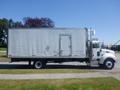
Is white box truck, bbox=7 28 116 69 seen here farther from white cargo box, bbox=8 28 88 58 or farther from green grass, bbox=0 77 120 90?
green grass, bbox=0 77 120 90

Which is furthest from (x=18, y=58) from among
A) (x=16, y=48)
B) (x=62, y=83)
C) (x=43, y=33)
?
(x=62, y=83)

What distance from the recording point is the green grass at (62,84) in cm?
→ 1383

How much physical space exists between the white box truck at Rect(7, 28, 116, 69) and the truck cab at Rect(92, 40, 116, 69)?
0.13 m

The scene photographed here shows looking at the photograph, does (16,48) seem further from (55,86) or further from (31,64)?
(55,86)

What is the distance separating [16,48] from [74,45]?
15.3 ft

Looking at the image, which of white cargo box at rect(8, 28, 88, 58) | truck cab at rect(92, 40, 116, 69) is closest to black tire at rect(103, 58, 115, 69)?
truck cab at rect(92, 40, 116, 69)

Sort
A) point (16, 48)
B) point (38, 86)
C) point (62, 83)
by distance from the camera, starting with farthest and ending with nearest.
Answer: point (16, 48), point (62, 83), point (38, 86)

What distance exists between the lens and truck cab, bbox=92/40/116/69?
24.8m

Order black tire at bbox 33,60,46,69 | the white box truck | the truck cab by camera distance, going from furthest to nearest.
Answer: black tire at bbox 33,60,46,69 < the truck cab < the white box truck

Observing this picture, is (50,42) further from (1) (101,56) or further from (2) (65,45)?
(1) (101,56)

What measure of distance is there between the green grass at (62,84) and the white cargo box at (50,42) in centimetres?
813

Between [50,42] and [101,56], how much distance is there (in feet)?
14.2

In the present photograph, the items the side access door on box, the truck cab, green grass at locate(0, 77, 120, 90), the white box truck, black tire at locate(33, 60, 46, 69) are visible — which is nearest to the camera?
green grass at locate(0, 77, 120, 90)

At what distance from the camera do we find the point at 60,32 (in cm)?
2452
